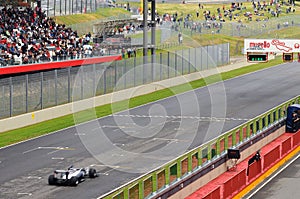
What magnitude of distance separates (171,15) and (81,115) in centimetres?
8921

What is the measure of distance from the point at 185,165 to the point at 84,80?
33171 millimetres

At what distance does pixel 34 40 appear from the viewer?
235 ft

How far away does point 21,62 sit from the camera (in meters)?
60.0

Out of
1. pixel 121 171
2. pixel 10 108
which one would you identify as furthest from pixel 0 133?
pixel 121 171

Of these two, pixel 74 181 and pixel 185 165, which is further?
pixel 74 181

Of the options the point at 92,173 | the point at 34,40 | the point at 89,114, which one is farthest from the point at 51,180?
the point at 34,40

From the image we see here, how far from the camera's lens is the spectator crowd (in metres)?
63.9

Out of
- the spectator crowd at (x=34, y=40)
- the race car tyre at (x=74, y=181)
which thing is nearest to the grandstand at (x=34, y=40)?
the spectator crowd at (x=34, y=40)

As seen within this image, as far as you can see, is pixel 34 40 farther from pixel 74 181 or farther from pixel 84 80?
pixel 74 181

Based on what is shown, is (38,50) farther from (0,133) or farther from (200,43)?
(200,43)

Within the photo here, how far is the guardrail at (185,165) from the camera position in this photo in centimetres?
2700

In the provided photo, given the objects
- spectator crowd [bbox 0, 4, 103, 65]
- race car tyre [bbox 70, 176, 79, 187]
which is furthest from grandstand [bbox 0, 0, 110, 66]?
race car tyre [bbox 70, 176, 79, 187]

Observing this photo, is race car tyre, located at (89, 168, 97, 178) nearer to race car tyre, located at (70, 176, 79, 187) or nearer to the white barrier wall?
race car tyre, located at (70, 176, 79, 187)

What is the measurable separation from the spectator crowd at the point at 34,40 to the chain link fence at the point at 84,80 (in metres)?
2.88
